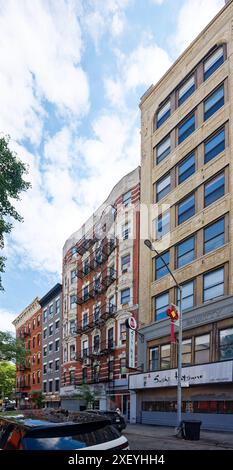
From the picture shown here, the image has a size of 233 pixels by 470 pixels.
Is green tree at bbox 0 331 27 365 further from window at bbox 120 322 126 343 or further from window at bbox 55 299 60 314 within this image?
window at bbox 55 299 60 314

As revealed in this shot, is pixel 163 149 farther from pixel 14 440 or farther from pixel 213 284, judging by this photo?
pixel 14 440

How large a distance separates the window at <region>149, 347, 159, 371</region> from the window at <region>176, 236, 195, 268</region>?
22.1 ft

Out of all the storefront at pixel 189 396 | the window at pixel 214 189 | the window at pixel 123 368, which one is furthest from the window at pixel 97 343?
the window at pixel 214 189

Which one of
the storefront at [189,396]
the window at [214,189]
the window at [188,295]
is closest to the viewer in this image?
the storefront at [189,396]

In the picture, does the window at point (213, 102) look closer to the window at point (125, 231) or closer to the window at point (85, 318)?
the window at point (125, 231)

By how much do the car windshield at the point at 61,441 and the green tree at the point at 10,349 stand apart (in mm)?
22447

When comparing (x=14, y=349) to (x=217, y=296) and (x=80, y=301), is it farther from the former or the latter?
(x=80, y=301)

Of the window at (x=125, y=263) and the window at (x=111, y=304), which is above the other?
the window at (x=125, y=263)

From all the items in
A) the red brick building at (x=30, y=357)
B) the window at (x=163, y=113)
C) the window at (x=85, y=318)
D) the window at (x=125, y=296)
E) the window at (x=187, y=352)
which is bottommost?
the red brick building at (x=30, y=357)

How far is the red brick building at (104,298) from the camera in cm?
3916

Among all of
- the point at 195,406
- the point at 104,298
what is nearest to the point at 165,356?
the point at 195,406

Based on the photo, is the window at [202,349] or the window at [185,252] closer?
the window at [202,349]

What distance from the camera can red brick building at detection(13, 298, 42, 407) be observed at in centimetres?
6488

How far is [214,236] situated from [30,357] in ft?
161
